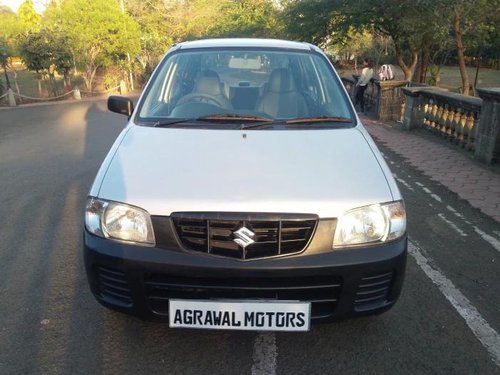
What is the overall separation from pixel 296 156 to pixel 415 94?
8.80m

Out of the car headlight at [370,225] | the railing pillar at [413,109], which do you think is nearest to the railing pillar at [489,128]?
the railing pillar at [413,109]

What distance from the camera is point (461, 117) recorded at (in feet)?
28.3

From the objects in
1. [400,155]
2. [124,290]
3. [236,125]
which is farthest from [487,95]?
[124,290]

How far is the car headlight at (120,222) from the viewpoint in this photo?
8.09 ft

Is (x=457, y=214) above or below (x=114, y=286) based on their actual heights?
below

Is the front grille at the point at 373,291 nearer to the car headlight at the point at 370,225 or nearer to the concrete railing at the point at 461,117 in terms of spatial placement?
the car headlight at the point at 370,225

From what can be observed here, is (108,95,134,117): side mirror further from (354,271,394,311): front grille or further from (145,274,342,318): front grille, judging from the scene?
(354,271,394,311): front grille

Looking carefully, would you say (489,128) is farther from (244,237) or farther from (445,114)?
(244,237)

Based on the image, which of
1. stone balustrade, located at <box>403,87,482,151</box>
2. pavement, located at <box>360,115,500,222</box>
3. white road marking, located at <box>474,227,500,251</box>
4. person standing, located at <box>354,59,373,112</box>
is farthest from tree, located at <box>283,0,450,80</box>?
white road marking, located at <box>474,227,500,251</box>

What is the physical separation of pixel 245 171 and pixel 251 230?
436 mm

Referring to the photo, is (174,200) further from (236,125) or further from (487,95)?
(487,95)

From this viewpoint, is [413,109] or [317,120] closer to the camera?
[317,120]

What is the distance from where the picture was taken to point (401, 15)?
14.0 m

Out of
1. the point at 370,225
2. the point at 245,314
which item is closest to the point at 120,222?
the point at 245,314
